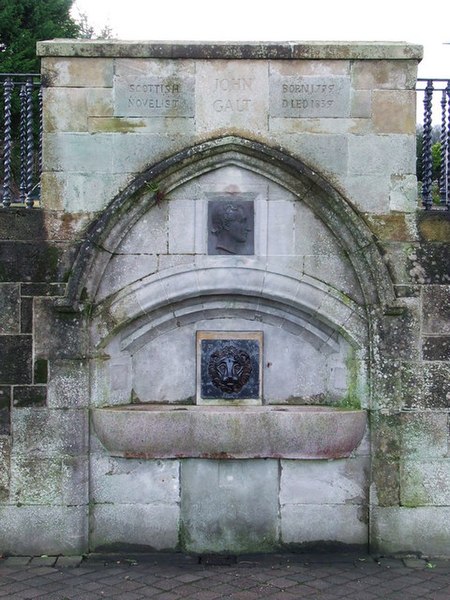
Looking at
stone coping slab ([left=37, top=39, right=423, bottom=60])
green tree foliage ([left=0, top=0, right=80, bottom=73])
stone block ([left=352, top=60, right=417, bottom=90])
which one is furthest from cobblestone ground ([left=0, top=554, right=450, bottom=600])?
green tree foliage ([left=0, top=0, right=80, bottom=73])

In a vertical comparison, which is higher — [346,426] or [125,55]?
[125,55]

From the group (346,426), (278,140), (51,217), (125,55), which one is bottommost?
(346,426)

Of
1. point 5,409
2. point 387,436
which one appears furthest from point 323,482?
point 5,409

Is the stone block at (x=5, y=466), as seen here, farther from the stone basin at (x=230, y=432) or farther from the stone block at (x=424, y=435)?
the stone block at (x=424, y=435)

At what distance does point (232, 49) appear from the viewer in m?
5.74

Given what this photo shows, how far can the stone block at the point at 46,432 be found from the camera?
18.9 ft

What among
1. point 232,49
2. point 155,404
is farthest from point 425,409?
point 232,49

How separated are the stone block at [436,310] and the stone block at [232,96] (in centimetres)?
184

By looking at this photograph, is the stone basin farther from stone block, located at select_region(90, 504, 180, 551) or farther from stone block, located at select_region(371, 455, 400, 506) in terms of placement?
stone block, located at select_region(90, 504, 180, 551)

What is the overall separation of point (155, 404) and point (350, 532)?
1880mm

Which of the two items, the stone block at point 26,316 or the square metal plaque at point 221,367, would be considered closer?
the stone block at point 26,316

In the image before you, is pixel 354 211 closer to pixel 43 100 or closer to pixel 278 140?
pixel 278 140

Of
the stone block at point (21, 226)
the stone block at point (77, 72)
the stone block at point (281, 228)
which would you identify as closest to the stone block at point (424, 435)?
the stone block at point (281, 228)

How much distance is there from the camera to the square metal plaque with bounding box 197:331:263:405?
6.05m
